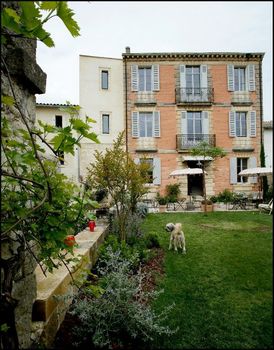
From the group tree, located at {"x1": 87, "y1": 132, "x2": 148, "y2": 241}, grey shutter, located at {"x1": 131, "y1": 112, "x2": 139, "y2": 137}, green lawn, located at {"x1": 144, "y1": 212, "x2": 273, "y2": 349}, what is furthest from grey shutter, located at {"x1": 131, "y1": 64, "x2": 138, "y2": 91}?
green lawn, located at {"x1": 144, "y1": 212, "x2": 273, "y2": 349}

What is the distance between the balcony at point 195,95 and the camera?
16.9m

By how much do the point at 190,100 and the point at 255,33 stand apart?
56.3ft

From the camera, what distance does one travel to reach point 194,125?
1708 cm

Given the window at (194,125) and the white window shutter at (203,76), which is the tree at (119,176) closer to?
the window at (194,125)

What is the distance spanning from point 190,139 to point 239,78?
5.22 metres

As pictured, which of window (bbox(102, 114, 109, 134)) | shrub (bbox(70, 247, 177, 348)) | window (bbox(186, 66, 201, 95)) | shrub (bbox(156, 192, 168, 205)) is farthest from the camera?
window (bbox(186, 66, 201, 95))

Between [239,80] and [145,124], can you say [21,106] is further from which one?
[239,80]

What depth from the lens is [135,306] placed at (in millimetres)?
2408

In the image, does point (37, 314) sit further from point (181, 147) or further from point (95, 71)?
point (95, 71)

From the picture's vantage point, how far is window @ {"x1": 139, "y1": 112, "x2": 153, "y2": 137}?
16.9 meters

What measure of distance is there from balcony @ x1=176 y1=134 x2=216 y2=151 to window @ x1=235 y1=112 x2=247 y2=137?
5.95 ft

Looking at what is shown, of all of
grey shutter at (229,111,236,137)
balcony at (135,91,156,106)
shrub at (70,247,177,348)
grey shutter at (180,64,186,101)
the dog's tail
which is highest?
grey shutter at (180,64,186,101)

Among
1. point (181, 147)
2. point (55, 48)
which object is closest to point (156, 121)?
point (181, 147)

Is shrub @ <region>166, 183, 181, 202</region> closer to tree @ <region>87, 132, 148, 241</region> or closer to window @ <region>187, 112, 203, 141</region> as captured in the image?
window @ <region>187, 112, 203, 141</region>
